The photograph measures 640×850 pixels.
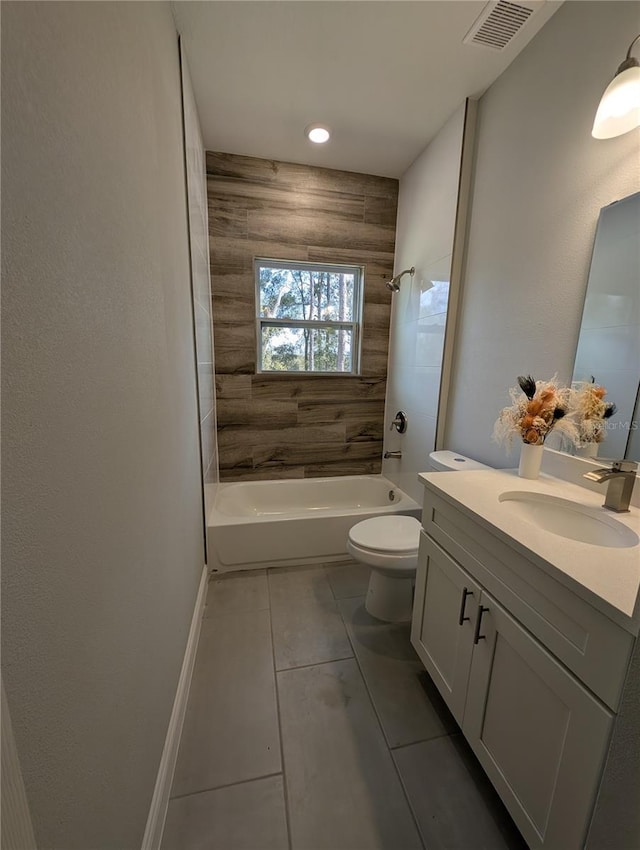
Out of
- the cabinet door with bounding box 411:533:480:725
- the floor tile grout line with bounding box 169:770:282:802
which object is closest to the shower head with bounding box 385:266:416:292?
the cabinet door with bounding box 411:533:480:725

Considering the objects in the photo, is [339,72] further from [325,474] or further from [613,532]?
[325,474]

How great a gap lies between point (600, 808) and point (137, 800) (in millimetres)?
1016

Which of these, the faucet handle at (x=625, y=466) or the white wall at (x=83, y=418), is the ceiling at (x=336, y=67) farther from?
the faucet handle at (x=625, y=466)

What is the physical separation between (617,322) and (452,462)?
929 mm

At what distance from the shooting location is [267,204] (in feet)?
7.84

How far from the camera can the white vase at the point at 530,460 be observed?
1319mm

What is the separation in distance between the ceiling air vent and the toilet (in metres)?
1.91

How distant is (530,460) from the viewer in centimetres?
133

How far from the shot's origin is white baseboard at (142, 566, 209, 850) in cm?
87

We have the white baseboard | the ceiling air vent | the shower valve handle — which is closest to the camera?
the white baseboard

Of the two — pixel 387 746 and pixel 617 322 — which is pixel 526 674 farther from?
pixel 617 322

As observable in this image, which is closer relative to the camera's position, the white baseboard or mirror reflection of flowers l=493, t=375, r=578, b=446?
the white baseboard

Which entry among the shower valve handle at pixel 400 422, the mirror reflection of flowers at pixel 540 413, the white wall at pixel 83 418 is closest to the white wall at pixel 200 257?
the white wall at pixel 83 418

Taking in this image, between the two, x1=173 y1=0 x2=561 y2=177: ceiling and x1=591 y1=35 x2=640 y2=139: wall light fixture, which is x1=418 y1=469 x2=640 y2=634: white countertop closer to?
x1=591 y1=35 x2=640 y2=139: wall light fixture
